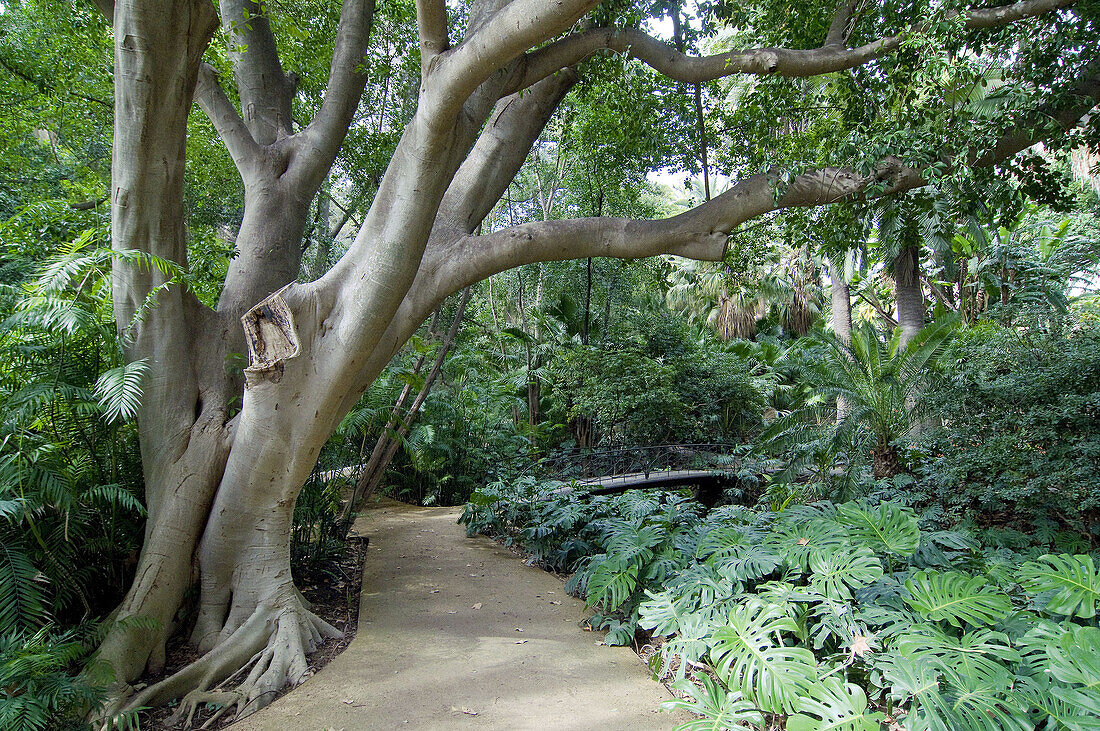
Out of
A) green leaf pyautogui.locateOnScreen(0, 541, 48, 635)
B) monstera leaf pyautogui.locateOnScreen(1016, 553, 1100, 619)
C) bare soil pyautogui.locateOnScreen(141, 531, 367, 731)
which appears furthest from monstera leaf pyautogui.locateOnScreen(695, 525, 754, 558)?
green leaf pyautogui.locateOnScreen(0, 541, 48, 635)

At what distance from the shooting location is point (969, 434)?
7273mm

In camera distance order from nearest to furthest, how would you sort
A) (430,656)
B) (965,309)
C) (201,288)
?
(430,656)
(201,288)
(965,309)

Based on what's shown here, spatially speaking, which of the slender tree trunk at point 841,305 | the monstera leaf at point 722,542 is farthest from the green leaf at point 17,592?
the slender tree trunk at point 841,305

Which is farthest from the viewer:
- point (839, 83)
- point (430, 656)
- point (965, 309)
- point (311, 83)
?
point (965, 309)

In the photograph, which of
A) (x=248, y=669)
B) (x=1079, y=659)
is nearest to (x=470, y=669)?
(x=248, y=669)

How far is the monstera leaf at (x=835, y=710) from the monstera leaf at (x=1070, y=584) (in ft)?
3.65

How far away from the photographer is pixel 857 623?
12.2 feet

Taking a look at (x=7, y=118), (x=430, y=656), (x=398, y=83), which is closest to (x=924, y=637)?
(x=430, y=656)

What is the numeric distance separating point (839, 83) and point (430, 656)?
6654 mm

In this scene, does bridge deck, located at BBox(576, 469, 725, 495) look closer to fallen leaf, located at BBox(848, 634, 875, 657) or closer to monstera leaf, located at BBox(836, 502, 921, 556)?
monstera leaf, located at BBox(836, 502, 921, 556)

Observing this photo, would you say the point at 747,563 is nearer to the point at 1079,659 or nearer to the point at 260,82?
the point at 1079,659

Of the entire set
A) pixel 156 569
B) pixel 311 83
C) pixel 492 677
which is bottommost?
pixel 492 677

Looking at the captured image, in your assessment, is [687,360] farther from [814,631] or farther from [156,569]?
[156,569]

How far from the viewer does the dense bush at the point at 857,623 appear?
2.74 m
